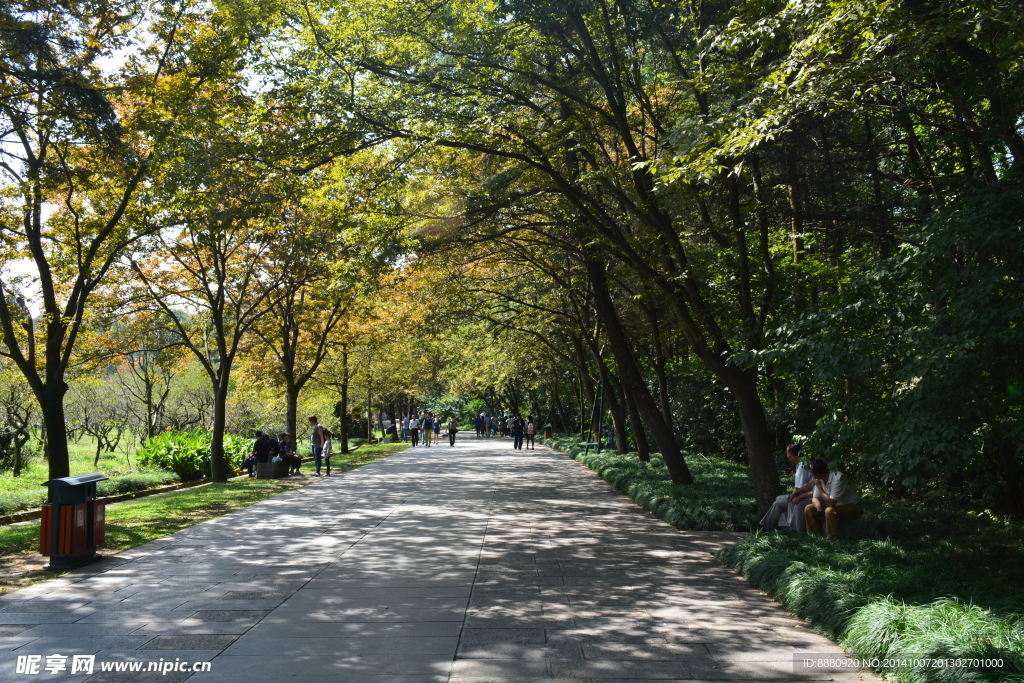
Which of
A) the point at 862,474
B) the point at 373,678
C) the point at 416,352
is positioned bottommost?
the point at 373,678

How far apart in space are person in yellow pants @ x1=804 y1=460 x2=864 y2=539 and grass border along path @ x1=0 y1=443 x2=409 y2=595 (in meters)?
8.23

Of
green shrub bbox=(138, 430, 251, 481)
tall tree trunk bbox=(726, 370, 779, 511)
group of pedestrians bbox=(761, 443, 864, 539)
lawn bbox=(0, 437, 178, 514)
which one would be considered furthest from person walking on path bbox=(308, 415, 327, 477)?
group of pedestrians bbox=(761, 443, 864, 539)

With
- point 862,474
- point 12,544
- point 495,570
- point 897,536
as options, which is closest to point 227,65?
point 12,544

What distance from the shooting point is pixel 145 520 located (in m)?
12.0

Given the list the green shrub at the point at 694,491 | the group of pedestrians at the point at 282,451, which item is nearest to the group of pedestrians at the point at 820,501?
the green shrub at the point at 694,491

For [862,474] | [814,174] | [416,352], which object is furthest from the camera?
[416,352]

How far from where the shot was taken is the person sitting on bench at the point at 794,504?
8.95 metres

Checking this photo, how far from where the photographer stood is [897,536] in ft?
28.0

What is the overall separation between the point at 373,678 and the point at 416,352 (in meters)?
33.3

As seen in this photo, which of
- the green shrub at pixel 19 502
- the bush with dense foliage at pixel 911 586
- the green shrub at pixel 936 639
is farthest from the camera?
the green shrub at pixel 19 502

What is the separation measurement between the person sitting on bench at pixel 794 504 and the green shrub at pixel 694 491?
1.17 m

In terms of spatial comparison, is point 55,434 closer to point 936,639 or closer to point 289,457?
point 289,457

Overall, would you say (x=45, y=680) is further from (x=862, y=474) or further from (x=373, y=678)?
(x=862, y=474)

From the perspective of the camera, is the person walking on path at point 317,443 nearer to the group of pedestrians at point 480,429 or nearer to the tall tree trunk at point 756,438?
the tall tree trunk at point 756,438
